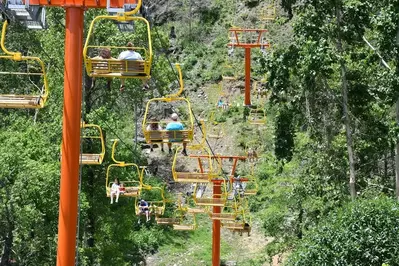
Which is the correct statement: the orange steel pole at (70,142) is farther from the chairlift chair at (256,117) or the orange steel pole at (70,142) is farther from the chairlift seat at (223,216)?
the chairlift chair at (256,117)

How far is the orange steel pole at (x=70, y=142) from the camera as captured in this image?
31.0ft

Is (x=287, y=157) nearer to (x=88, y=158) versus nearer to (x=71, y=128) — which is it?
(x=88, y=158)

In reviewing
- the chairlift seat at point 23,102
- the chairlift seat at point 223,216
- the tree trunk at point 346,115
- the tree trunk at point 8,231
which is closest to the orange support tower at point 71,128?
the chairlift seat at point 23,102

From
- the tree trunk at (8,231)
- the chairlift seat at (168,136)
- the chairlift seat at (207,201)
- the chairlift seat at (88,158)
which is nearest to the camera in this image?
the chairlift seat at (168,136)

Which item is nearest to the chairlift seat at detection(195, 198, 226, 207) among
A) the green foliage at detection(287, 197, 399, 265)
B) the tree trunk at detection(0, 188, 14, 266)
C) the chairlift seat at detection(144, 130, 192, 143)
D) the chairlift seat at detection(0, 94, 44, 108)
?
the green foliage at detection(287, 197, 399, 265)

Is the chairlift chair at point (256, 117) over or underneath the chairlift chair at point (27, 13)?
underneath

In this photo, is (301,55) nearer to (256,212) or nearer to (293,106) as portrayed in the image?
(293,106)

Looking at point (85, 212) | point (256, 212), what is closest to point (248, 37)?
point (256, 212)

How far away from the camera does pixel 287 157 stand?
2039cm

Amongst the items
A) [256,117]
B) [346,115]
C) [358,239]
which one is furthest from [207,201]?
[256,117]

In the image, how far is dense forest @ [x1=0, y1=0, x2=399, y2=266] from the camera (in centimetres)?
1683

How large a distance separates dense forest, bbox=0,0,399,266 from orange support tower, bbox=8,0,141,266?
125 cm

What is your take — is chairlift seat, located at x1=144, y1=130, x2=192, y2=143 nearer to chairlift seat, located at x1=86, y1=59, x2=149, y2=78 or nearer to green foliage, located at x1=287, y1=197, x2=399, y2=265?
chairlift seat, located at x1=86, y1=59, x2=149, y2=78

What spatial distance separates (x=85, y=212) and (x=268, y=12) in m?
24.7
